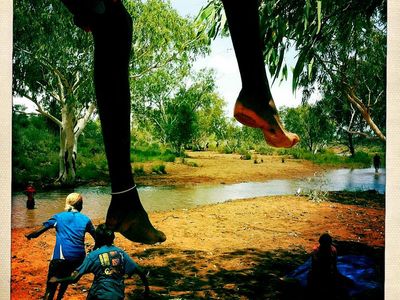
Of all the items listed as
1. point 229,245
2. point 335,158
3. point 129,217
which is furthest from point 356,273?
point 129,217

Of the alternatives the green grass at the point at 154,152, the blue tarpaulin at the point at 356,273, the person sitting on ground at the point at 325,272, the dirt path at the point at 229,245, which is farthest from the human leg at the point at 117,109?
the green grass at the point at 154,152

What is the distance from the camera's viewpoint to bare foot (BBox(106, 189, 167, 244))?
2.37 ft

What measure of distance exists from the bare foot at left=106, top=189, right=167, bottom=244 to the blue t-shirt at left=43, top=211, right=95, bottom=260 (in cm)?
99

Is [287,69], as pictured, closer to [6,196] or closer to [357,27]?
[357,27]

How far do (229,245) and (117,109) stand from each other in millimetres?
2933

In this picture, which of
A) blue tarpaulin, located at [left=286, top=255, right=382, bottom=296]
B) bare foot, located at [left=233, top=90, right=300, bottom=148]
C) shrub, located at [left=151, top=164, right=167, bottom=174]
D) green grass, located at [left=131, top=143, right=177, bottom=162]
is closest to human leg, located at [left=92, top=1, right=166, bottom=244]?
bare foot, located at [left=233, top=90, right=300, bottom=148]

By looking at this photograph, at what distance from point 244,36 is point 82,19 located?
283 mm

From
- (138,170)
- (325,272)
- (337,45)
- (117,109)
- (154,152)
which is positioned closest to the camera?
(117,109)

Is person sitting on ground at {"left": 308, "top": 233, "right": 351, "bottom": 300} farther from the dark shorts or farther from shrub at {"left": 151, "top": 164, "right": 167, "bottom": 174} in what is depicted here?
shrub at {"left": 151, "top": 164, "right": 167, "bottom": 174}

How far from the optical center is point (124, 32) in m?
0.66

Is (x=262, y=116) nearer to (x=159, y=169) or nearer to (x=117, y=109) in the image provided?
(x=117, y=109)

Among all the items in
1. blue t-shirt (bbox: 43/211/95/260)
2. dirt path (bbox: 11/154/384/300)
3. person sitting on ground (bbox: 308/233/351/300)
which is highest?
blue t-shirt (bbox: 43/211/95/260)

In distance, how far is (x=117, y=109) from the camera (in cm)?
70

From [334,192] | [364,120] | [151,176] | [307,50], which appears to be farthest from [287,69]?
[334,192]
